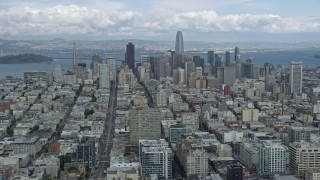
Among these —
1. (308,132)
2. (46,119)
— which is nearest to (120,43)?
(46,119)

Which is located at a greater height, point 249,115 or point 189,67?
point 189,67

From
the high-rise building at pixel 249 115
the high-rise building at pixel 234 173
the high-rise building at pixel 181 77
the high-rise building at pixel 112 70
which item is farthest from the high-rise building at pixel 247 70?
the high-rise building at pixel 234 173

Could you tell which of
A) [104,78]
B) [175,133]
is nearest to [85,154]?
[175,133]

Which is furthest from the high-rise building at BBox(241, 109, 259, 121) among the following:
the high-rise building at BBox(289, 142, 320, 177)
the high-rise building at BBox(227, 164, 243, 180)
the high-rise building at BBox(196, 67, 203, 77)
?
the high-rise building at BBox(196, 67, 203, 77)

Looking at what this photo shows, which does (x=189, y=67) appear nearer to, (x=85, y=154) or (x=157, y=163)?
(x=85, y=154)

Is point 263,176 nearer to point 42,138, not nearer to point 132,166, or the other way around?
point 132,166

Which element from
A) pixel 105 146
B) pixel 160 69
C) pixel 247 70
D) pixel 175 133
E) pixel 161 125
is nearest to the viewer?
pixel 105 146
